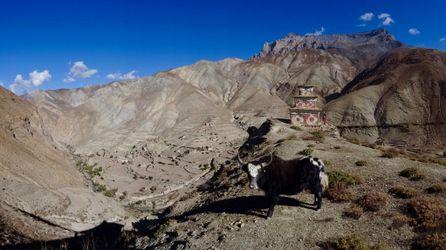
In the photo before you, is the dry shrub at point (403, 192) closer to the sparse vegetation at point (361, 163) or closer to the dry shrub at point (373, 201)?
the dry shrub at point (373, 201)

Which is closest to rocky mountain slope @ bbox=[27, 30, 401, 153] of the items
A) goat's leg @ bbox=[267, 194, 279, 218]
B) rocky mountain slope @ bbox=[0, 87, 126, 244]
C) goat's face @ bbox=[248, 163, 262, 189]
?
Answer: rocky mountain slope @ bbox=[0, 87, 126, 244]

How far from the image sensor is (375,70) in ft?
532

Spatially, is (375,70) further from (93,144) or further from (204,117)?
(93,144)

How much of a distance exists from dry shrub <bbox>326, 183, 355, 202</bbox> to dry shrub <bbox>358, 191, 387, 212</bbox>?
59 cm

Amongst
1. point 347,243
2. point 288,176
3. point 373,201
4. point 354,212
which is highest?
point 288,176

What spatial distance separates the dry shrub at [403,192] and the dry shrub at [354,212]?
244 cm

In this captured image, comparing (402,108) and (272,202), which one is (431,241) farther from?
(402,108)

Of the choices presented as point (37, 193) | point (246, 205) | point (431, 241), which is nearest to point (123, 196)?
point (37, 193)

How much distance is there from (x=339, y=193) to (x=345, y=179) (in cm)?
212

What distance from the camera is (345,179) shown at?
18.7 metres

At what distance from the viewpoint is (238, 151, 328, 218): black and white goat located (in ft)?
50.4

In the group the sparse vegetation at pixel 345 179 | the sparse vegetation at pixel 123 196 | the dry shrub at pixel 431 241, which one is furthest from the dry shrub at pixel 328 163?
the sparse vegetation at pixel 123 196

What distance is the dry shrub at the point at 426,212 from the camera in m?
13.4

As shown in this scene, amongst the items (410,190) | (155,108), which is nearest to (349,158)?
(410,190)
